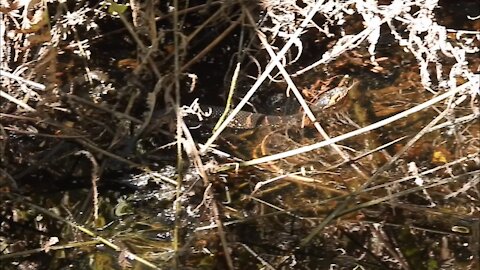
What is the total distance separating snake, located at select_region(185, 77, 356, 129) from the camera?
79.1 inches

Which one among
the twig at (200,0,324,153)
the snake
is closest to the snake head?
the snake

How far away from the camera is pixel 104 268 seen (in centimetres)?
169

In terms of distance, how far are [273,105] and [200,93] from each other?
0.21 m

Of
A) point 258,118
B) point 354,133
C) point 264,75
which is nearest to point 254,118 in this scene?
point 258,118

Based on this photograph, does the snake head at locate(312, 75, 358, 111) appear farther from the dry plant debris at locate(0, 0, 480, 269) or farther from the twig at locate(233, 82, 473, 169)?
the twig at locate(233, 82, 473, 169)

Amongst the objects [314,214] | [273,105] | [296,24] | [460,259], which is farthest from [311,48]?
[460,259]

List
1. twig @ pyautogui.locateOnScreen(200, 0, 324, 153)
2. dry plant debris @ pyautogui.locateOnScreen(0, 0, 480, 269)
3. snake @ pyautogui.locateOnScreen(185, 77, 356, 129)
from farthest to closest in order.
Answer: snake @ pyautogui.locateOnScreen(185, 77, 356, 129)
twig @ pyautogui.locateOnScreen(200, 0, 324, 153)
dry plant debris @ pyautogui.locateOnScreen(0, 0, 480, 269)

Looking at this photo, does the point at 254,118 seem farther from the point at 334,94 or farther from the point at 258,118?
the point at 334,94

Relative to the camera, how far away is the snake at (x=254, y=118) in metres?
2.01

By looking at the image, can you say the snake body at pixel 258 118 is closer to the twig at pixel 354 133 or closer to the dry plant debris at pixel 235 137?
the dry plant debris at pixel 235 137

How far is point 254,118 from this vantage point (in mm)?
2037

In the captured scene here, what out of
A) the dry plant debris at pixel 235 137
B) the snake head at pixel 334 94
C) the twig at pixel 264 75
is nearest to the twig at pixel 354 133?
the dry plant debris at pixel 235 137

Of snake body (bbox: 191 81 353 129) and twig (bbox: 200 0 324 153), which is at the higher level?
twig (bbox: 200 0 324 153)

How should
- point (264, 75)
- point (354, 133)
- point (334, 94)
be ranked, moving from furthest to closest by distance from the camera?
point (334, 94) < point (264, 75) < point (354, 133)
